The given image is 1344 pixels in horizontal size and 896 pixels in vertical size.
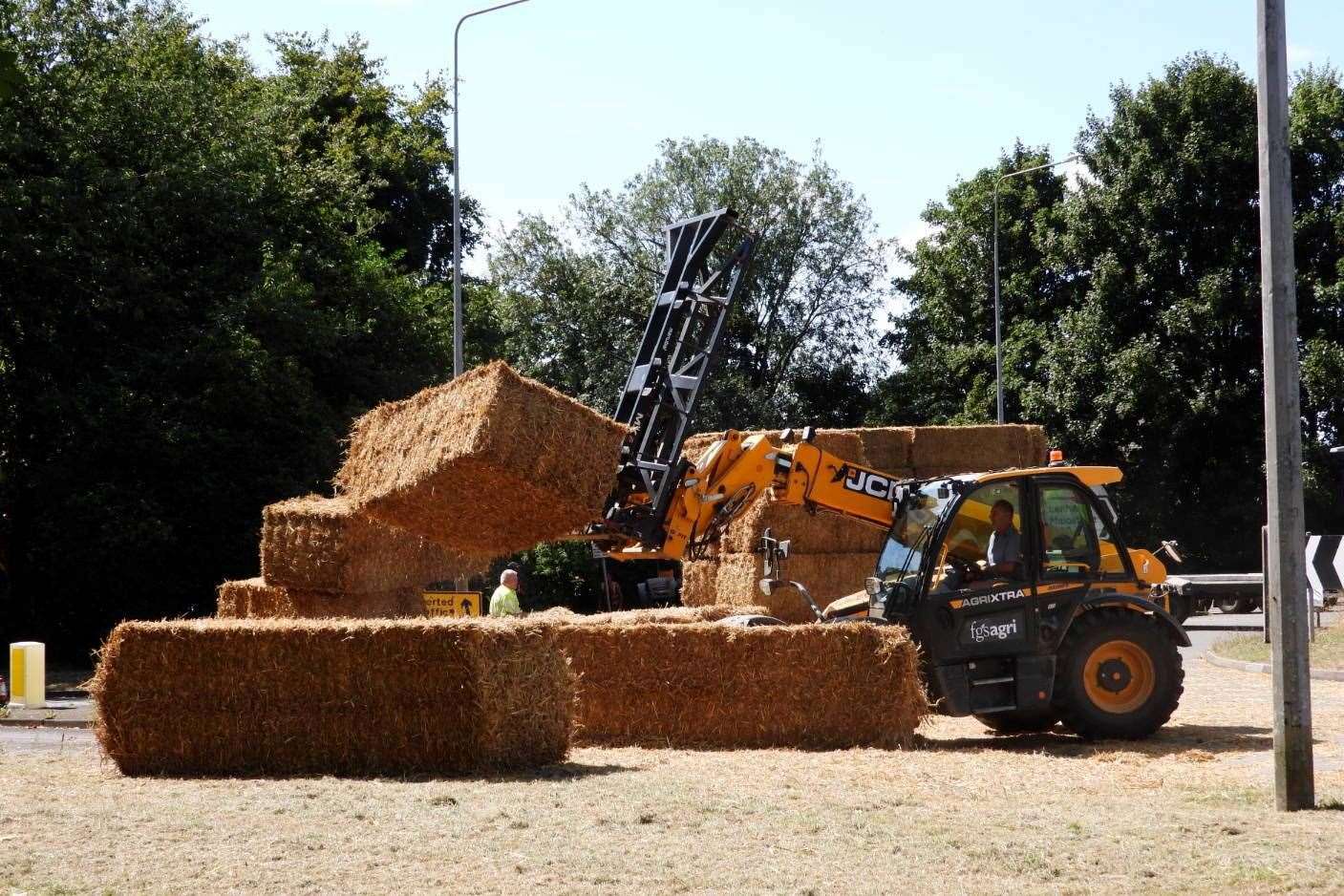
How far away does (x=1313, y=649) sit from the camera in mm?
23359

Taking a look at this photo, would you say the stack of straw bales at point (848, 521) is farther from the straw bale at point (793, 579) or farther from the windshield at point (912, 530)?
the windshield at point (912, 530)

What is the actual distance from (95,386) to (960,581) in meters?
18.8

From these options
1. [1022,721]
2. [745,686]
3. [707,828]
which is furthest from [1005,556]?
[707,828]

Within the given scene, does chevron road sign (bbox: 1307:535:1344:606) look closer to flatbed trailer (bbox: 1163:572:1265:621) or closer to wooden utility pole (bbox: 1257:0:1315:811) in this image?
flatbed trailer (bbox: 1163:572:1265:621)

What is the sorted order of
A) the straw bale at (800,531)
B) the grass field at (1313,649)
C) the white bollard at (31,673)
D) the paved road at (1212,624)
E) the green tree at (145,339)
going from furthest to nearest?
the green tree at (145,339), the paved road at (1212,624), the straw bale at (800,531), the grass field at (1313,649), the white bollard at (31,673)

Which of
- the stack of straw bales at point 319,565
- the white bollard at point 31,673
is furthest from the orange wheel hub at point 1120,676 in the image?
the white bollard at point 31,673

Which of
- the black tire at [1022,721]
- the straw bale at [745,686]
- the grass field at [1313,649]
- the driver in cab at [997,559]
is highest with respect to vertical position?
the driver in cab at [997,559]

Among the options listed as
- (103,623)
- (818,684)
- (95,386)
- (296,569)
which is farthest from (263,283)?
(818,684)

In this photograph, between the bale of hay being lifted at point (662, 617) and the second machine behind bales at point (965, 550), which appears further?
the bale of hay being lifted at point (662, 617)

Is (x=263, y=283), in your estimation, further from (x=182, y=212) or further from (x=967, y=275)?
(x=967, y=275)

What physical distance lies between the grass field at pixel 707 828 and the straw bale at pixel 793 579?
1072 centimetres

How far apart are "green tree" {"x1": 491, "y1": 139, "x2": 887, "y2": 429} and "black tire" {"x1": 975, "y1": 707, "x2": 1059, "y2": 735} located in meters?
34.3

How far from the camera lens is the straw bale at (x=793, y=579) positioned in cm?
2350

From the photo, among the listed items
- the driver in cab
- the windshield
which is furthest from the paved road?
the driver in cab
